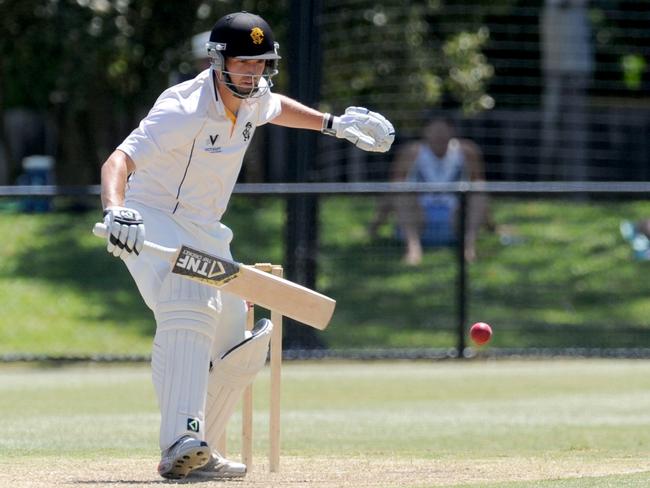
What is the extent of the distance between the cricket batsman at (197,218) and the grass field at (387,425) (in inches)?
12.9

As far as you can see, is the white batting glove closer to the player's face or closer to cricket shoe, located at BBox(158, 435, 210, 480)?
the player's face

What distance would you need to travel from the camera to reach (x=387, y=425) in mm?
8695

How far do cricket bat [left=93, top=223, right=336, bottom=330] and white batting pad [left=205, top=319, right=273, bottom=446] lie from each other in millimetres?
317

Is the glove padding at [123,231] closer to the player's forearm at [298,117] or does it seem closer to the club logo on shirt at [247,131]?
the club logo on shirt at [247,131]

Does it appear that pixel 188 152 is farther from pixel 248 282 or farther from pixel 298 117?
pixel 298 117

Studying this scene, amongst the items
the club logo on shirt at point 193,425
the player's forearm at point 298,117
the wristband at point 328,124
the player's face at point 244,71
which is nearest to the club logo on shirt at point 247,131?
the player's face at point 244,71

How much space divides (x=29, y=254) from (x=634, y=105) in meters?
11.0

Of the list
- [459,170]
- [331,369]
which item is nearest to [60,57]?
[459,170]

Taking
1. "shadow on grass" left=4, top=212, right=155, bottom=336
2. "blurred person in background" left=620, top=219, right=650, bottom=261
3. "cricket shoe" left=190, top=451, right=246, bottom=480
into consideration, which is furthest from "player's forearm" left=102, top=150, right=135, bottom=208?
"blurred person in background" left=620, top=219, right=650, bottom=261

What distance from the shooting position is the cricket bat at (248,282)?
559 cm

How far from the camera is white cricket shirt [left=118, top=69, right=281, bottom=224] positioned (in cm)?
581

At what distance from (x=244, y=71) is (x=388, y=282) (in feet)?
23.0

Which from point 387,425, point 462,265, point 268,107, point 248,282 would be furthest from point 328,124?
point 462,265

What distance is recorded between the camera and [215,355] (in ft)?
20.1
